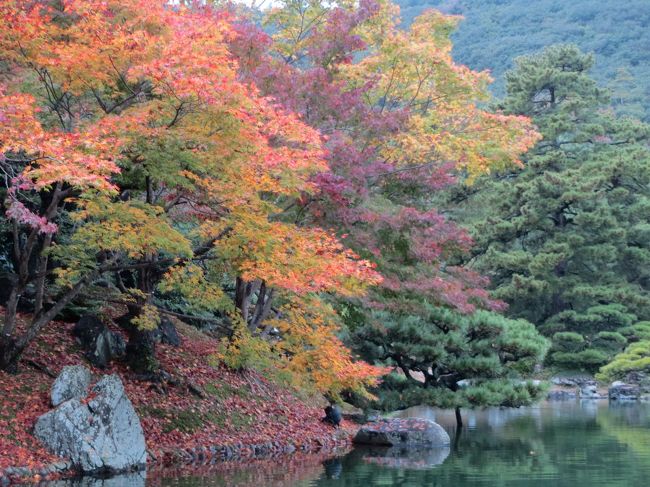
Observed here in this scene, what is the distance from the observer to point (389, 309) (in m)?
17.0

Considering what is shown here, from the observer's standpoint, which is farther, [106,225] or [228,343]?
[228,343]

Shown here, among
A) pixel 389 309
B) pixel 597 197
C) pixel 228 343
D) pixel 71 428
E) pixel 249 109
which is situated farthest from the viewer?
pixel 597 197

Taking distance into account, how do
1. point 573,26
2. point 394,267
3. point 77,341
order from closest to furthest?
point 77,341
point 394,267
point 573,26

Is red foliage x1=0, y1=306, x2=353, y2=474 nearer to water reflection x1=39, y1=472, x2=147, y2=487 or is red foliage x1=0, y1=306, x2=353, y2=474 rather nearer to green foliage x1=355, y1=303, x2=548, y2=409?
water reflection x1=39, y1=472, x2=147, y2=487

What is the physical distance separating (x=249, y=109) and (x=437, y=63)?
22.3 feet

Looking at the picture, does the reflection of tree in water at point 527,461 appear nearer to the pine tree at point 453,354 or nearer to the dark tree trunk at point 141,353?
the pine tree at point 453,354

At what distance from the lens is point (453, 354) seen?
1839 centimetres

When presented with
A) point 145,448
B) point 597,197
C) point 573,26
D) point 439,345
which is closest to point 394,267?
point 439,345

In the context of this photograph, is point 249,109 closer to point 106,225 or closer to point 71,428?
point 106,225

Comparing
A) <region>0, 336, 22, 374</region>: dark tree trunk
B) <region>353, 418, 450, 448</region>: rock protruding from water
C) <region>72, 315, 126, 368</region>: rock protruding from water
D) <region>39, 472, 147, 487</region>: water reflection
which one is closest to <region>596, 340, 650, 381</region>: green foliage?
<region>353, 418, 450, 448</region>: rock protruding from water

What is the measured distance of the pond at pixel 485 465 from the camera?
11.2 m

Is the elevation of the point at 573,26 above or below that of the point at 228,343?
above

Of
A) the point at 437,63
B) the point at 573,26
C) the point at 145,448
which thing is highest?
the point at 573,26

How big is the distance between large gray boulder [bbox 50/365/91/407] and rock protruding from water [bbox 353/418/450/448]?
6292 mm
